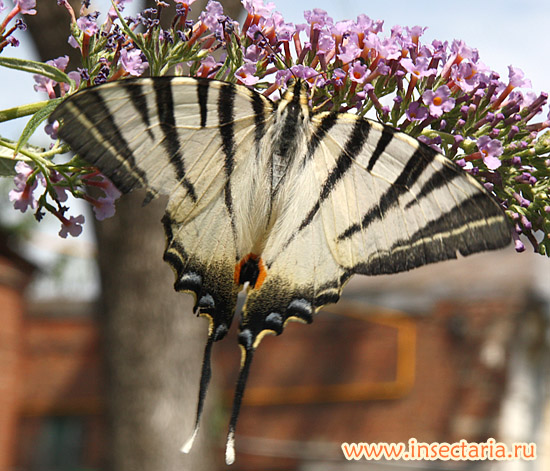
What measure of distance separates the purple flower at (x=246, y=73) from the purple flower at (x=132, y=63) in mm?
241

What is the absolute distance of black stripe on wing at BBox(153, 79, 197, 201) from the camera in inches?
67.5

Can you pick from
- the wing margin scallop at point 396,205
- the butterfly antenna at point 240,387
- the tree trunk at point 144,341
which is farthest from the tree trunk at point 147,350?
the wing margin scallop at point 396,205

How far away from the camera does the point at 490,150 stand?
189cm

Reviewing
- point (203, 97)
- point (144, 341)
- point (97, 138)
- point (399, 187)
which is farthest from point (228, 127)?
point (144, 341)

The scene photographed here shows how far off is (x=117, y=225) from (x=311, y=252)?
4.98m

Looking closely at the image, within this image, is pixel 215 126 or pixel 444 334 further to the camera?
pixel 444 334

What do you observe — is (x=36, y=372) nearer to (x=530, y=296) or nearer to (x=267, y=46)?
(x=530, y=296)

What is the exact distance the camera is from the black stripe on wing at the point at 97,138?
63.7 inches

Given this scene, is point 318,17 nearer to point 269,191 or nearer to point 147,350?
point 269,191

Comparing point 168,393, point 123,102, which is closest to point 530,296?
point 168,393

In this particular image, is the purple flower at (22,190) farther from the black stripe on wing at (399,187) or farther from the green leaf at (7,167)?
the black stripe on wing at (399,187)

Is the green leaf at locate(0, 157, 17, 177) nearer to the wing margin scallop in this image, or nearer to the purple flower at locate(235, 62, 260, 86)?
the purple flower at locate(235, 62, 260, 86)

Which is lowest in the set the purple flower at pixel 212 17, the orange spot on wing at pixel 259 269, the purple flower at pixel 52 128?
the orange spot on wing at pixel 259 269

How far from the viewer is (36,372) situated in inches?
711
